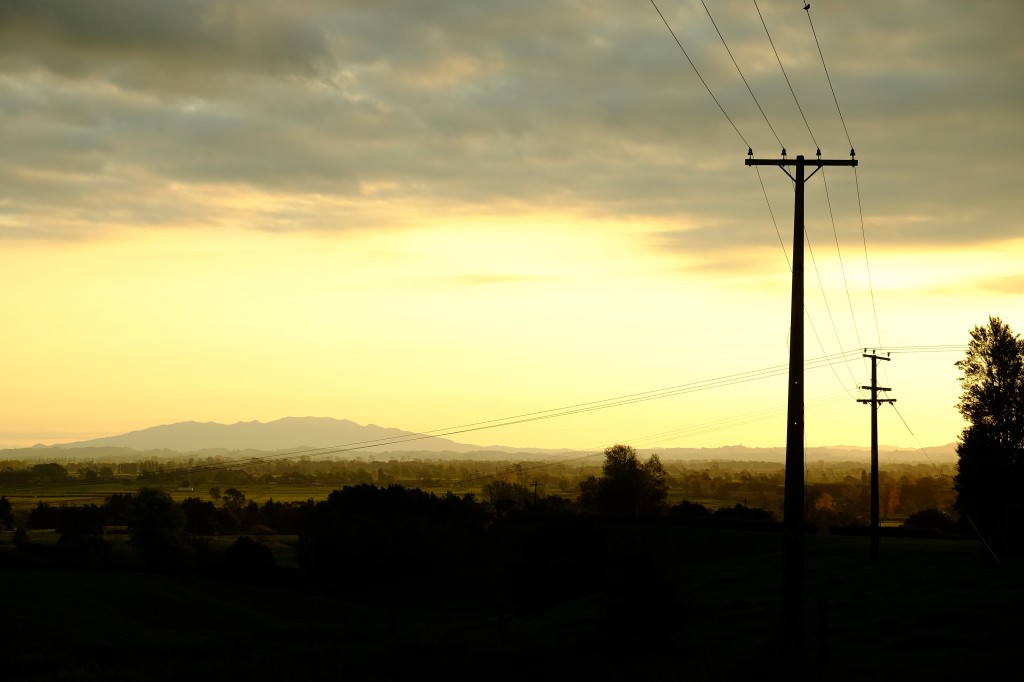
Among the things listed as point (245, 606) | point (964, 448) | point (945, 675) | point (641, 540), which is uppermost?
point (964, 448)

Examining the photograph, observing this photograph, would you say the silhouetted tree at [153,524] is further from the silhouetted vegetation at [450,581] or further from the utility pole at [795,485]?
the utility pole at [795,485]

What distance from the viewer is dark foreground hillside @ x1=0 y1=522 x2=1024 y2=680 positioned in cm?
3422

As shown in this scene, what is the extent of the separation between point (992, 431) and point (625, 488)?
72843 millimetres

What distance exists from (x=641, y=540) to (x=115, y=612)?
3961 cm

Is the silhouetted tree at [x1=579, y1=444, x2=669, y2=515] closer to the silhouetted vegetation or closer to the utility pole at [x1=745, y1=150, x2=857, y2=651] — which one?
the silhouetted vegetation

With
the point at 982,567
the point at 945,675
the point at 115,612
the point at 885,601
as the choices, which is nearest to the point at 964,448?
the point at 982,567

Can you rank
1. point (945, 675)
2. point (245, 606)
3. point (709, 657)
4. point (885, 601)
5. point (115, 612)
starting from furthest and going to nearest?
point (245, 606) < point (115, 612) < point (885, 601) < point (709, 657) < point (945, 675)

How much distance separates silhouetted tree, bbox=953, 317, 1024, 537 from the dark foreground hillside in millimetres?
7167

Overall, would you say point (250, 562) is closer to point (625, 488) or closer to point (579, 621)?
point (579, 621)

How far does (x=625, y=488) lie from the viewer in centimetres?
15475

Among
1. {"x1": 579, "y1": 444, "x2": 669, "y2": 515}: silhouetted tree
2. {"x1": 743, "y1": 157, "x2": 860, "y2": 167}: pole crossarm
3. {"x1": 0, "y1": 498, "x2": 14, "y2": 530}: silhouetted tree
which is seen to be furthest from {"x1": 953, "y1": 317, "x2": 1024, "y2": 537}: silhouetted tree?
{"x1": 0, "y1": 498, "x2": 14, "y2": 530}: silhouetted tree

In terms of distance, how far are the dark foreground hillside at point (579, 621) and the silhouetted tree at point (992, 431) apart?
717cm

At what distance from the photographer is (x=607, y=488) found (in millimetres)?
155750

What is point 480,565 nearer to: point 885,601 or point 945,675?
point 885,601
